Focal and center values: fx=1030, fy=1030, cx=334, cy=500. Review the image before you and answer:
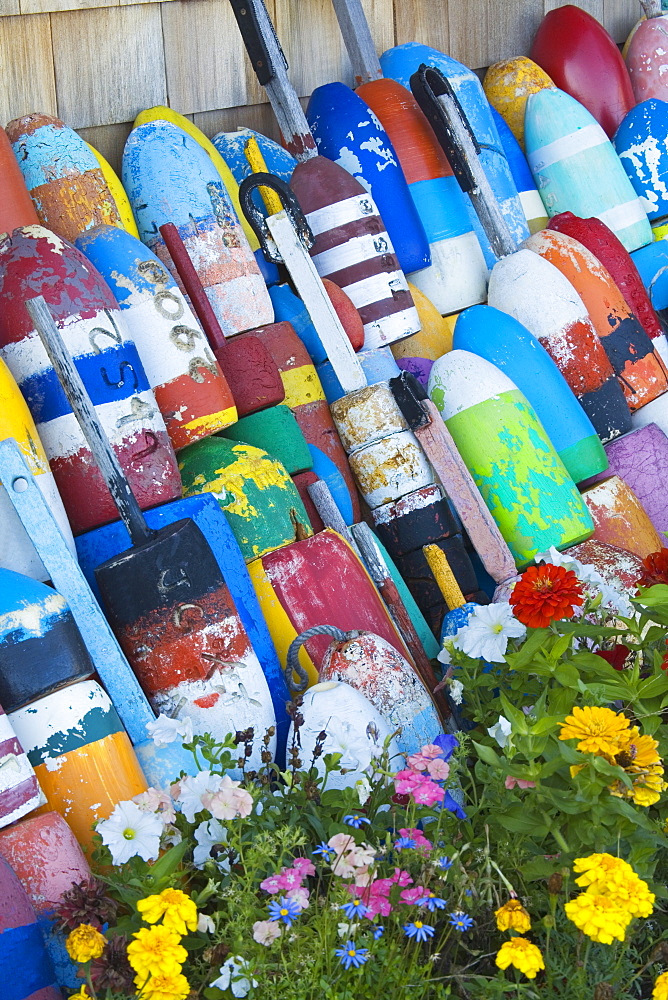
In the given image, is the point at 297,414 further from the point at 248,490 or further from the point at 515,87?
Answer: the point at 515,87

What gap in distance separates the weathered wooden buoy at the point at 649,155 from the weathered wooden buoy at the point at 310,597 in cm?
166

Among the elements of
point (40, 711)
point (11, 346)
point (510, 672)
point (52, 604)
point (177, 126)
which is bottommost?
point (510, 672)

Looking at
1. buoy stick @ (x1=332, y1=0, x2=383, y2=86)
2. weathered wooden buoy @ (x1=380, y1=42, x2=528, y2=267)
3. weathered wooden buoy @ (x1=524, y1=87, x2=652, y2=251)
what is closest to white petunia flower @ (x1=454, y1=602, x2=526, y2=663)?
weathered wooden buoy @ (x1=380, y1=42, x2=528, y2=267)

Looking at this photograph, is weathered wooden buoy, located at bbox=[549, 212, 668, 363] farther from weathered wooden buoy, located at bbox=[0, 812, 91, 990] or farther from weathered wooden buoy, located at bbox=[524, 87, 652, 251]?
weathered wooden buoy, located at bbox=[0, 812, 91, 990]

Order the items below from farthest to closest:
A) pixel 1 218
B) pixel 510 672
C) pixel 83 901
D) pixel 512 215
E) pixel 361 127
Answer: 1. pixel 512 215
2. pixel 361 127
3. pixel 1 218
4. pixel 510 672
5. pixel 83 901

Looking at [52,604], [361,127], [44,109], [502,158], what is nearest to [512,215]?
[502,158]

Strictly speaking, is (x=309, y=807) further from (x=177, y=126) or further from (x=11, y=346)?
(x=177, y=126)

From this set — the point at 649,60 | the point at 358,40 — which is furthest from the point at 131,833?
the point at 649,60

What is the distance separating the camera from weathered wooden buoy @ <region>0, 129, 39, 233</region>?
1.80 metres

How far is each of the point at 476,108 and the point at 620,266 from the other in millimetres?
622

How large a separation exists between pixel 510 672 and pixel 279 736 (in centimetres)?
36

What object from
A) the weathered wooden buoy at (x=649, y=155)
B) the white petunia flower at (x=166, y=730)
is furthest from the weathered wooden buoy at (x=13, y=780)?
the weathered wooden buoy at (x=649, y=155)

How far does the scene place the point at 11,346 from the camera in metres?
1.61

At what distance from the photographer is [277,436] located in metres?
1.90
